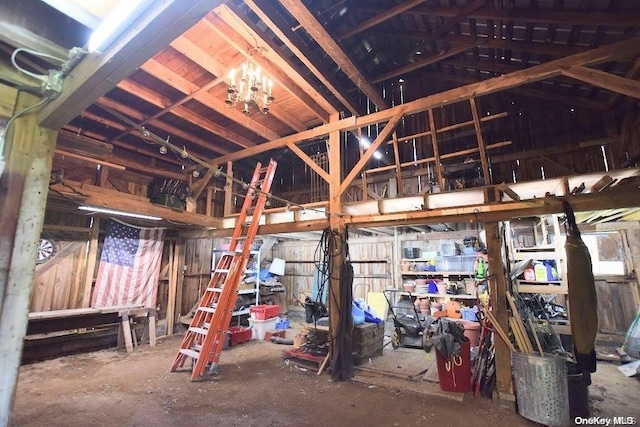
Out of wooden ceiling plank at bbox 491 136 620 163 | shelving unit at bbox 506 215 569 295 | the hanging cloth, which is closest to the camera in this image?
the hanging cloth

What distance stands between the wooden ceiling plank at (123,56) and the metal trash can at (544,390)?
172 inches

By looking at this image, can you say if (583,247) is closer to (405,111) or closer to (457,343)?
(457,343)

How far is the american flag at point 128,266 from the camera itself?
6.34 m

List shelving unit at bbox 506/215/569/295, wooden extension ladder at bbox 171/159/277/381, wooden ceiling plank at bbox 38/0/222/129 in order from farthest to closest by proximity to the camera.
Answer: shelving unit at bbox 506/215/569/295 → wooden extension ladder at bbox 171/159/277/381 → wooden ceiling plank at bbox 38/0/222/129

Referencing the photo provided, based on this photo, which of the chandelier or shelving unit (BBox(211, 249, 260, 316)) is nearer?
the chandelier

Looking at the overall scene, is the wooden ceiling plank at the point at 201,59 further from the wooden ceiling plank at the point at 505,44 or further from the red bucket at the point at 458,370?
the red bucket at the point at 458,370

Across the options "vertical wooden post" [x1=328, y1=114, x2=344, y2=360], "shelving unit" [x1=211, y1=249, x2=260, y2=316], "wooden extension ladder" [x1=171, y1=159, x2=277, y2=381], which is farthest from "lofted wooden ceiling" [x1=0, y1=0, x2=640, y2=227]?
"shelving unit" [x1=211, y1=249, x2=260, y2=316]

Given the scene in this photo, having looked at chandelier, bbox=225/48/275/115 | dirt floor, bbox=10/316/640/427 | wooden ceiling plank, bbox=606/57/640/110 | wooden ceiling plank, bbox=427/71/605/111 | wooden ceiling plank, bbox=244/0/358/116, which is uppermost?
wooden ceiling plank, bbox=427/71/605/111

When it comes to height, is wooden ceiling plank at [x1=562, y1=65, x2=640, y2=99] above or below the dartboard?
above

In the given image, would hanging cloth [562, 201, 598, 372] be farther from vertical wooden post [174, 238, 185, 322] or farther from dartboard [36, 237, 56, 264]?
dartboard [36, 237, 56, 264]

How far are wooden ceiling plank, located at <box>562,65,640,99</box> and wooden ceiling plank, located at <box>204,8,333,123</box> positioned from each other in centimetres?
322

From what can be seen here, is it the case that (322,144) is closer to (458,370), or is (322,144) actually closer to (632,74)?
(632,74)

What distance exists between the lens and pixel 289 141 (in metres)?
5.72

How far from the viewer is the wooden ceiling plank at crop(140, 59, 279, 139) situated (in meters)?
3.83
